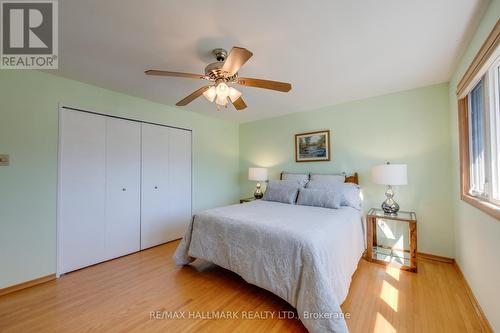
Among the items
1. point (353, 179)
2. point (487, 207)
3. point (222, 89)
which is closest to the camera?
point (487, 207)

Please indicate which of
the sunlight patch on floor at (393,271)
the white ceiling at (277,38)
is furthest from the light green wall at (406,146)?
the sunlight patch on floor at (393,271)

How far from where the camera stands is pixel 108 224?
109 inches

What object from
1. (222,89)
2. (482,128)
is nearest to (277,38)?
(222,89)

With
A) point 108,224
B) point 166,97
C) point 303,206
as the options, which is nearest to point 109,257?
point 108,224

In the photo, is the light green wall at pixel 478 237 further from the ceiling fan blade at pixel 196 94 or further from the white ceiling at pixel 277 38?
the ceiling fan blade at pixel 196 94

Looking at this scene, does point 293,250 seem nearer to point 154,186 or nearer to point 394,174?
point 394,174

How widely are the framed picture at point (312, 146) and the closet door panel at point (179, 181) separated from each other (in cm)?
201

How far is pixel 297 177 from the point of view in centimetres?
353

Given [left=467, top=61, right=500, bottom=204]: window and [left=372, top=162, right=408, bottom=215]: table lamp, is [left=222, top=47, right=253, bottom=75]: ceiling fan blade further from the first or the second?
[left=372, top=162, right=408, bottom=215]: table lamp

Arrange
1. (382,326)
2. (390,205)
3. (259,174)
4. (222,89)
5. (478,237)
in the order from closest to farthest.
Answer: (382,326), (478,237), (222,89), (390,205), (259,174)

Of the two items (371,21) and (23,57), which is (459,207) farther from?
(23,57)

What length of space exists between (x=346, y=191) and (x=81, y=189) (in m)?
3.39

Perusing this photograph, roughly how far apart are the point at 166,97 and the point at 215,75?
1.60m

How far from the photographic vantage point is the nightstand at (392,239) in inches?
94.0
